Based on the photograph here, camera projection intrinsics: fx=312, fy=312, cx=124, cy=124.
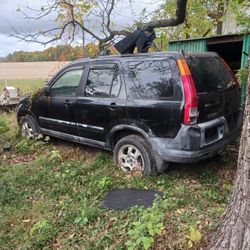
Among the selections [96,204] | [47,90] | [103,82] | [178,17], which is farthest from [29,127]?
[178,17]

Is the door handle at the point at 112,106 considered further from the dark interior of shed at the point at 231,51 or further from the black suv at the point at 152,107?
the dark interior of shed at the point at 231,51

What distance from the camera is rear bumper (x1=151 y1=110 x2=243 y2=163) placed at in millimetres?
4199

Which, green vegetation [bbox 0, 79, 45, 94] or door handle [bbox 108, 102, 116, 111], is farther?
green vegetation [bbox 0, 79, 45, 94]

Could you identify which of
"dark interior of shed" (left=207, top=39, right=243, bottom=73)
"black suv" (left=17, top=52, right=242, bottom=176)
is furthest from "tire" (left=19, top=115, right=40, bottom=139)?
"dark interior of shed" (left=207, top=39, right=243, bottom=73)

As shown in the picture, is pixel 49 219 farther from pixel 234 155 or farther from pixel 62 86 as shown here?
pixel 234 155

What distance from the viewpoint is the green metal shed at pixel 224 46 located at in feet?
26.8

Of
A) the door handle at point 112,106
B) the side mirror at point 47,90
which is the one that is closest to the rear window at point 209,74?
the door handle at point 112,106

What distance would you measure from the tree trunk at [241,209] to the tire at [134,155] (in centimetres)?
202

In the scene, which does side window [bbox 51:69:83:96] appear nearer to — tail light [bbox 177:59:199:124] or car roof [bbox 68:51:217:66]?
car roof [bbox 68:51:217:66]

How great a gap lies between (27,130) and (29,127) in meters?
0.11

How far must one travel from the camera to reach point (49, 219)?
13.0 ft

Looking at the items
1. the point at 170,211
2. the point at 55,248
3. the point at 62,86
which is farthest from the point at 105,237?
the point at 62,86

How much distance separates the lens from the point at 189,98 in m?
4.11

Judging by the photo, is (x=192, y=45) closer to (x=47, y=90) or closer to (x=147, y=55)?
(x=47, y=90)
